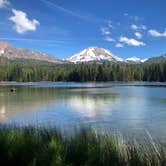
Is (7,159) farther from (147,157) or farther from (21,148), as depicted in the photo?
(147,157)

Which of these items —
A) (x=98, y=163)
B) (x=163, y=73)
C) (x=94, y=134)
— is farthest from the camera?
(x=163, y=73)

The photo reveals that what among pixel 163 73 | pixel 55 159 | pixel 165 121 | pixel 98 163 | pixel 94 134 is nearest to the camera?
pixel 55 159

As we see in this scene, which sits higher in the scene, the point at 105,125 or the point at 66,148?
the point at 66,148

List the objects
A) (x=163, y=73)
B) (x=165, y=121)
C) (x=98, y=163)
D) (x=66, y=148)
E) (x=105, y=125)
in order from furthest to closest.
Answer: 1. (x=163, y=73)
2. (x=165, y=121)
3. (x=105, y=125)
4. (x=66, y=148)
5. (x=98, y=163)

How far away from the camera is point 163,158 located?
11.2 meters

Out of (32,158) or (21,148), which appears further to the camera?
(21,148)

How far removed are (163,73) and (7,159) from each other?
189243 mm

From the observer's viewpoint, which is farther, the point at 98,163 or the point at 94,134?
the point at 94,134

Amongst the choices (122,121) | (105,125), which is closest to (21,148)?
(105,125)

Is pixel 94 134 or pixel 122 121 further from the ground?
pixel 94 134

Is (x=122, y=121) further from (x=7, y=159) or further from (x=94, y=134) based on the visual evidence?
(x=7, y=159)

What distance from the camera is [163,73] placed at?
19225cm

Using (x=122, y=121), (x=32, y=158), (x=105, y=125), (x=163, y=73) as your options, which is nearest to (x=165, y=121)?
(x=122, y=121)

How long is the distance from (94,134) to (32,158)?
13.2ft
